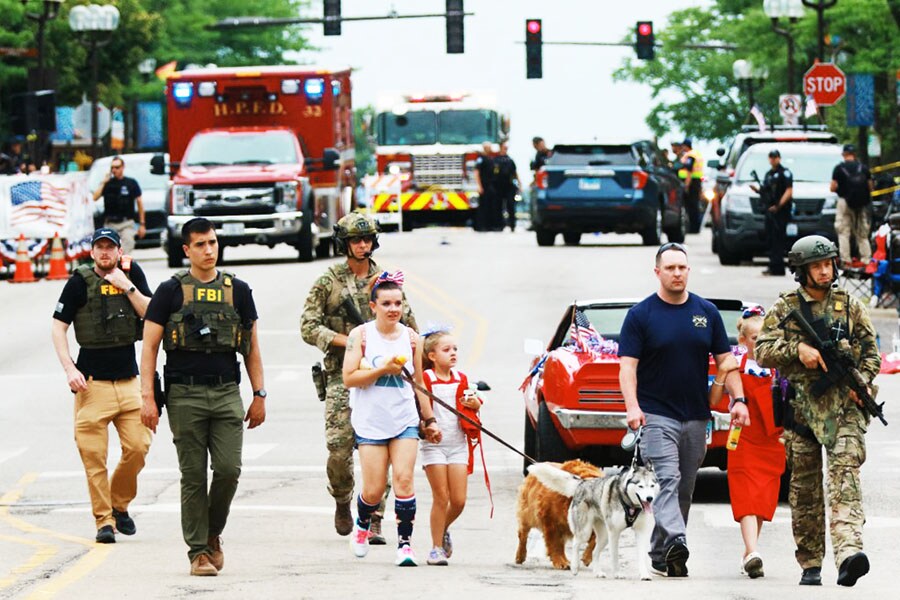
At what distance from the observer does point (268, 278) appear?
34.4 m

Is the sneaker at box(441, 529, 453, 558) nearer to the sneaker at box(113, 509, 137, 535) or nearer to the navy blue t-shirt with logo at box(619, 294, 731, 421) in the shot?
the navy blue t-shirt with logo at box(619, 294, 731, 421)

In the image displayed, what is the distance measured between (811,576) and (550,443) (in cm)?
383

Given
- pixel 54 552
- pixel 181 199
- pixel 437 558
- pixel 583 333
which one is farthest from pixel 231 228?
pixel 437 558

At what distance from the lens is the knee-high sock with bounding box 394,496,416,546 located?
11.5 m

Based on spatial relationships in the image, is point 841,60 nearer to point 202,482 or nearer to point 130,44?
point 130,44

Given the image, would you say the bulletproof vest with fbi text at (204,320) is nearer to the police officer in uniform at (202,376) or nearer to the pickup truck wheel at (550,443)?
the police officer in uniform at (202,376)

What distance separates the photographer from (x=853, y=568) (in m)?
10.5

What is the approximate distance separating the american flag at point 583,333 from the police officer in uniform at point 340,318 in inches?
91.3

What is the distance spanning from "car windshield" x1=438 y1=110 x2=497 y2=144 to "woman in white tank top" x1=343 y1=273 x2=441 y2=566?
39384 millimetres

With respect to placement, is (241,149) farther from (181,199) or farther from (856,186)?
(856,186)

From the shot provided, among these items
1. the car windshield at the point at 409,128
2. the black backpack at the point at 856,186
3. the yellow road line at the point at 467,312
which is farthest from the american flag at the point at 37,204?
the car windshield at the point at 409,128

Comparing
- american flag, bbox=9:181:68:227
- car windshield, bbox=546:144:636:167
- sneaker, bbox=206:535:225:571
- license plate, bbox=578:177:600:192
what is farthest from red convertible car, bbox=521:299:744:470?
car windshield, bbox=546:144:636:167

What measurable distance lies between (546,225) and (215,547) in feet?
94.8

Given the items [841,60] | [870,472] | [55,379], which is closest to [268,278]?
[55,379]
